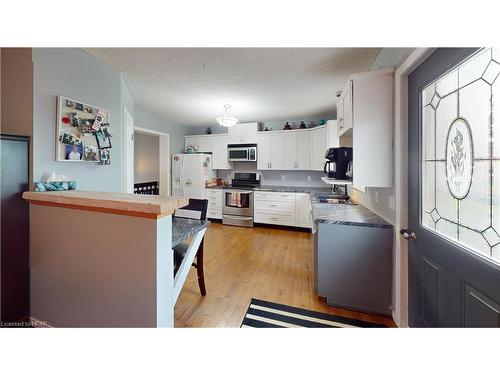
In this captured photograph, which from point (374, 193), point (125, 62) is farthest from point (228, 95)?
point (374, 193)

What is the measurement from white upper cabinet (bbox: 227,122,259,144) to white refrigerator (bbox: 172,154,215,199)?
2.68ft

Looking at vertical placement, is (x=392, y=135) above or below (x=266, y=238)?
above

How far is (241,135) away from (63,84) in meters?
3.35

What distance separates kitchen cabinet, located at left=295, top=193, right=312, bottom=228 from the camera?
405 centimetres

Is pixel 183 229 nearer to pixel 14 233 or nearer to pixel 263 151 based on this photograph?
pixel 14 233

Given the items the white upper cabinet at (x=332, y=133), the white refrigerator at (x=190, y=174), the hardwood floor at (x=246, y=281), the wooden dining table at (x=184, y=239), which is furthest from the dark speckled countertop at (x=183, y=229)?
the white refrigerator at (x=190, y=174)

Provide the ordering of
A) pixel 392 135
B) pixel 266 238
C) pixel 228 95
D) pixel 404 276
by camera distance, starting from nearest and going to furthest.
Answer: pixel 404 276, pixel 392 135, pixel 228 95, pixel 266 238

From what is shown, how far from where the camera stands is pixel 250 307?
5.93 feet

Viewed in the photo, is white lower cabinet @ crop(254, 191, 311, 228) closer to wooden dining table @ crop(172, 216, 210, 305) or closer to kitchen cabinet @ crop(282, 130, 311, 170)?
kitchen cabinet @ crop(282, 130, 311, 170)

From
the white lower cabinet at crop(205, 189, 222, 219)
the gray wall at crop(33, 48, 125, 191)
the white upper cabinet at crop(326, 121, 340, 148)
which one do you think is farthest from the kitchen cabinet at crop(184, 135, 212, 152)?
the white upper cabinet at crop(326, 121, 340, 148)

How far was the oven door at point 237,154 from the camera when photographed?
15.3 feet

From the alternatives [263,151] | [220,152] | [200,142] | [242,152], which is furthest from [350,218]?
[200,142]

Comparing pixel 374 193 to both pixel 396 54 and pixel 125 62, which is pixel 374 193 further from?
pixel 125 62

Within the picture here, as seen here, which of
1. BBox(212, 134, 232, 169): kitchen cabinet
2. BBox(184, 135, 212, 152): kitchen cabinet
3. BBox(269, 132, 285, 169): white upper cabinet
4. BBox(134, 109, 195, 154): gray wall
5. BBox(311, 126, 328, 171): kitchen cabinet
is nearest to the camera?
BBox(134, 109, 195, 154): gray wall
